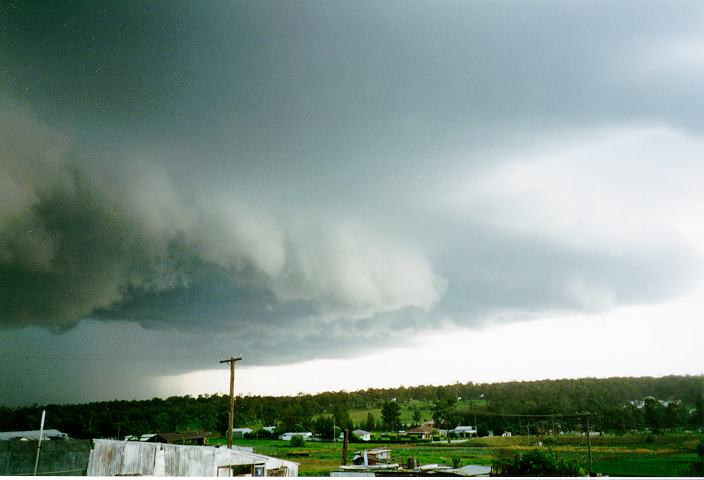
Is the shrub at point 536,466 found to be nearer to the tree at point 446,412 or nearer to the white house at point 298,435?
the tree at point 446,412

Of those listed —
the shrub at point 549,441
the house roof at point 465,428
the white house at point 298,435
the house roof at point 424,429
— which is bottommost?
the white house at point 298,435

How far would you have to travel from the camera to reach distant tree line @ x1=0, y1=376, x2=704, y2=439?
64.0 ft

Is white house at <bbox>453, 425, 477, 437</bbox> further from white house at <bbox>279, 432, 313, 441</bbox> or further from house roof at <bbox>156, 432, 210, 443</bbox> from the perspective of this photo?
house roof at <bbox>156, 432, 210, 443</bbox>

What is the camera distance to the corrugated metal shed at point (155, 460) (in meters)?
11.1

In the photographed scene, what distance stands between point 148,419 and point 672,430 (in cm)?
2281

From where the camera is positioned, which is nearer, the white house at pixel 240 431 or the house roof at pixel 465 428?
the house roof at pixel 465 428

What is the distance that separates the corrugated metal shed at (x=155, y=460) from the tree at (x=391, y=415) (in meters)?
13.3

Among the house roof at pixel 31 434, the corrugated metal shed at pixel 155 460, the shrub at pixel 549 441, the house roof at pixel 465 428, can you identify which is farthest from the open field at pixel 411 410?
the corrugated metal shed at pixel 155 460

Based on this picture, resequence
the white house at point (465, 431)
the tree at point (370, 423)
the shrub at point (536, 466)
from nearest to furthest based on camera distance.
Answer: the shrub at point (536, 466) < the white house at point (465, 431) < the tree at point (370, 423)

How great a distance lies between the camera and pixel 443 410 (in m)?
23.6

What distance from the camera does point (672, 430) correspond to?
18.7 m

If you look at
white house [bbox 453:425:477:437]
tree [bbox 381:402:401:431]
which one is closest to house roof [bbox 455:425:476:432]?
white house [bbox 453:425:477:437]

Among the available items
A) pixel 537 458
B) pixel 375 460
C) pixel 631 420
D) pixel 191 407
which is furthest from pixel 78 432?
pixel 631 420

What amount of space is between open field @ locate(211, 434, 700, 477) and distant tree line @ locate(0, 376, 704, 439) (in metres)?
0.65
